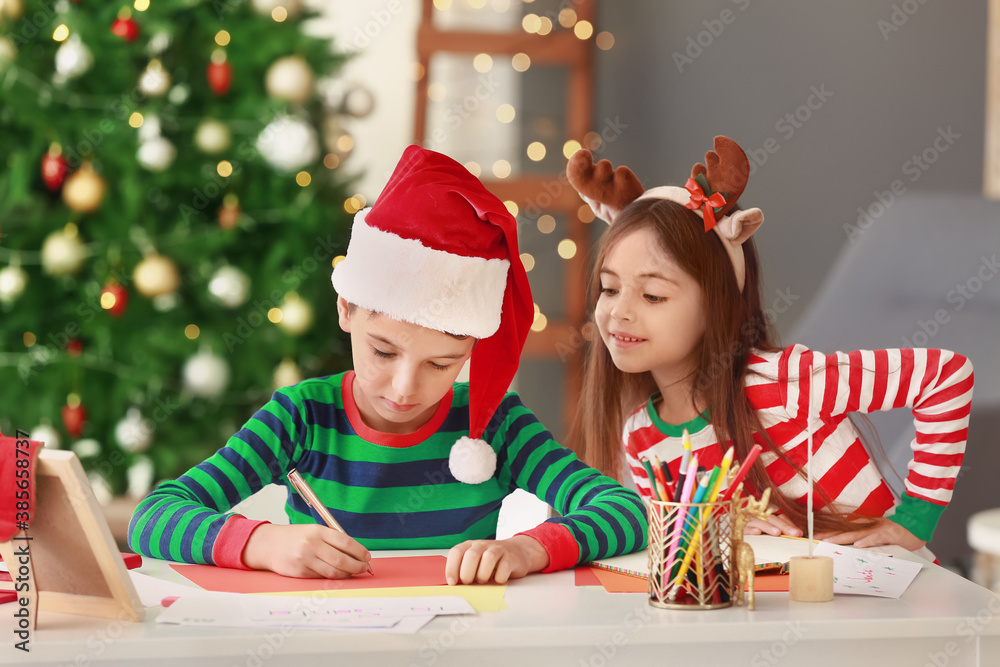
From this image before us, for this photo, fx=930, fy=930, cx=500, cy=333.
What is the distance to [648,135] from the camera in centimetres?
316

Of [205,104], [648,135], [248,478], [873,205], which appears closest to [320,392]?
[248,478]

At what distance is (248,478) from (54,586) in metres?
0.34

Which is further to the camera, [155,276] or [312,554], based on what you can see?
[155,276]

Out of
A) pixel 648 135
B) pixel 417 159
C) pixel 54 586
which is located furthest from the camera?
pixel 648 135

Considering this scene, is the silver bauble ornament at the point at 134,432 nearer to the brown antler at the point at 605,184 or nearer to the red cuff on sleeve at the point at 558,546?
the brown antler at the point at 605,184

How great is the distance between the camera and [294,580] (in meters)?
0.83

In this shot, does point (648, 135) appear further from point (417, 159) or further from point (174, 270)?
point (417, 159)

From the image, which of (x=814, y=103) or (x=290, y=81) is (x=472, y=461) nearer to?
(x=290, y=81)

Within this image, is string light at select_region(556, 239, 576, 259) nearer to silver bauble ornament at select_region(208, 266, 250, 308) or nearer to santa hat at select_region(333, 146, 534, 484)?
silver bauble ornament at select_region(208, 266, 250, 308)

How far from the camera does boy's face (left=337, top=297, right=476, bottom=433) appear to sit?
1.00 metres

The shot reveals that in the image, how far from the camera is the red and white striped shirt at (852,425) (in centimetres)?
124

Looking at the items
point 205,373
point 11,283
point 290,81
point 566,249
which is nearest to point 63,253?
point 11,283

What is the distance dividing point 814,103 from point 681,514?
2212 mm

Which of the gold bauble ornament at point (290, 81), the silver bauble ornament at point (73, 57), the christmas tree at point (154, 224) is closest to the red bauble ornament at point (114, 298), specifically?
the christmas tree at point (154, 224)
